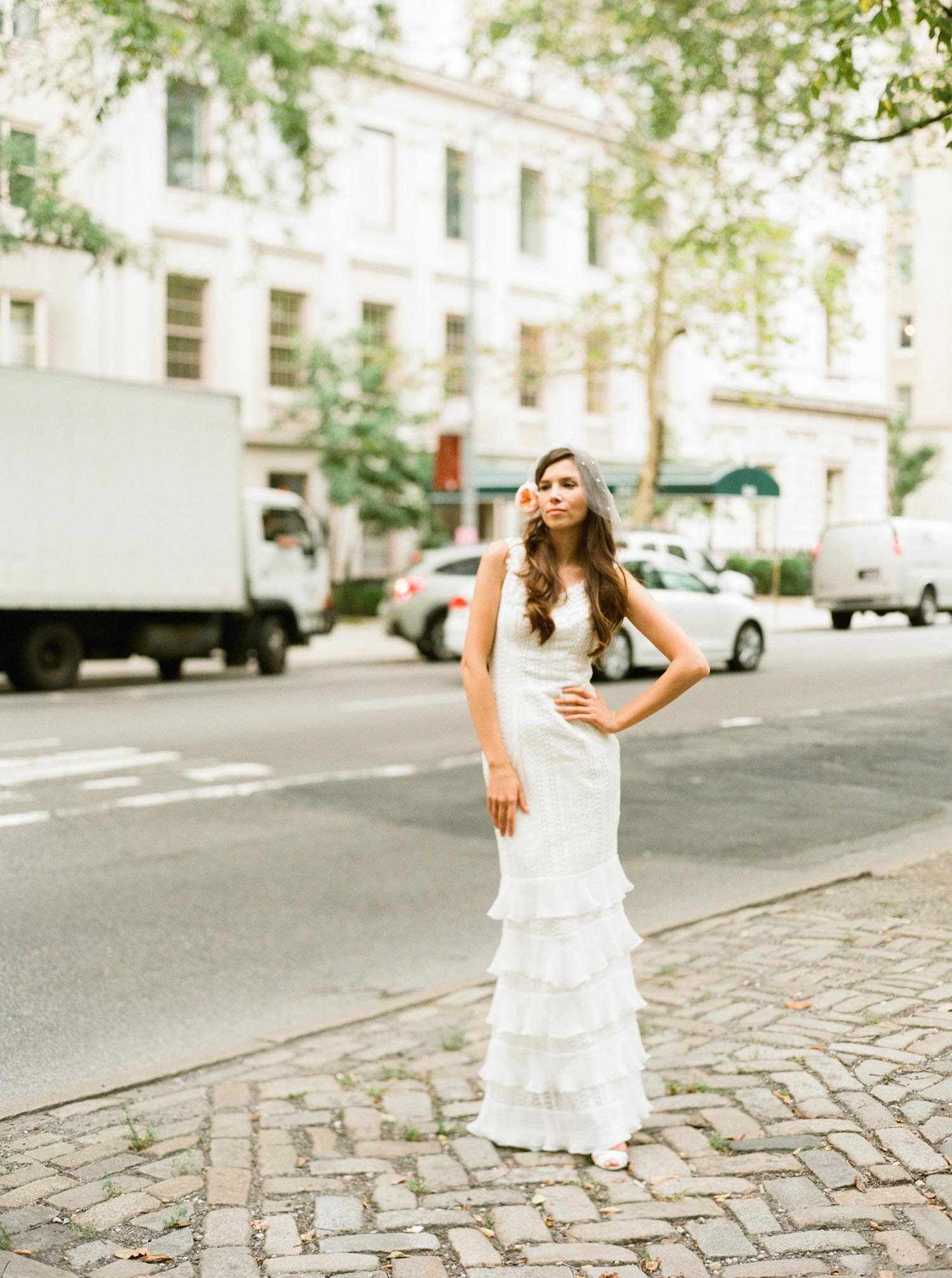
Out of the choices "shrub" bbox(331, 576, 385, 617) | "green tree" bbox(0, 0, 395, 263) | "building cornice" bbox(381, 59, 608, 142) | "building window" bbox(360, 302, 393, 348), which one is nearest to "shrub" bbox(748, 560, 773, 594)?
"building cornice" bbox(381, 59, 608, 142)

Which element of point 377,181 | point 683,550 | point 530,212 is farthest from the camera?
point 530,212

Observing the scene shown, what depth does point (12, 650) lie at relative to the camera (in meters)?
17.5

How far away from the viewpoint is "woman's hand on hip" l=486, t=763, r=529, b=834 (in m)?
4.01

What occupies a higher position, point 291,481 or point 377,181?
point 377,181

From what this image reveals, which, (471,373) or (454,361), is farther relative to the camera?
(454,361)

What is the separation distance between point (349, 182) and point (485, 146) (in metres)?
4.21

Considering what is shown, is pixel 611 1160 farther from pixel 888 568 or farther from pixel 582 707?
pixel 888 568

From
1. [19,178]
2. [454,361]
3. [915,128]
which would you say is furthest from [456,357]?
[915,128]

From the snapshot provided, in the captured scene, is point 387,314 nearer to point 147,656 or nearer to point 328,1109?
point 147,656

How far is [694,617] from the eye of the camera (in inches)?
752

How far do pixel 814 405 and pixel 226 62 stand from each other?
121 feet

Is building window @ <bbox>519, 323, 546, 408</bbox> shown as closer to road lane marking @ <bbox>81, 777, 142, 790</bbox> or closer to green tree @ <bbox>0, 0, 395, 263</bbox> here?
green tree @ <bbox>0, 0, 395, 263</bbox>

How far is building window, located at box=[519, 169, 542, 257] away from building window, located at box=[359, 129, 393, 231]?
414cm

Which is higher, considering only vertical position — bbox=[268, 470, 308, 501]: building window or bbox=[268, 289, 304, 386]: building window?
bbox=[268, 289, 304, 386]: building window
